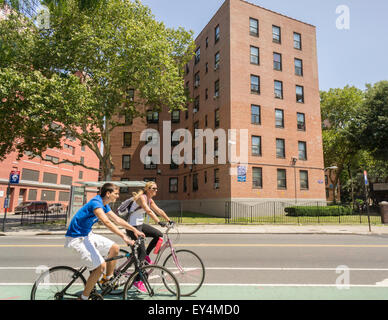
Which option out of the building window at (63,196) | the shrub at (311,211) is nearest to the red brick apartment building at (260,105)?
the shrub at (311,211)

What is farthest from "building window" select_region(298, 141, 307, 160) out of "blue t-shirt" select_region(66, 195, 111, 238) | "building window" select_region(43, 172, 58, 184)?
"building window" select_region(43, 172, 58, 184)

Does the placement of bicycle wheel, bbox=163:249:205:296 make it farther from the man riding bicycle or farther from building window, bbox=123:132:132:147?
building window, bbox=123:132:132:147

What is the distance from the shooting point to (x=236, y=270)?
6.57m

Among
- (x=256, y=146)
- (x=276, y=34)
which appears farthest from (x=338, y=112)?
(x=256, y=146)

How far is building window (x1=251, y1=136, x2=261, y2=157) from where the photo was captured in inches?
1058

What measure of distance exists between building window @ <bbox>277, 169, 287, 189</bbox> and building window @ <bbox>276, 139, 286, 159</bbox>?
4.86 ft

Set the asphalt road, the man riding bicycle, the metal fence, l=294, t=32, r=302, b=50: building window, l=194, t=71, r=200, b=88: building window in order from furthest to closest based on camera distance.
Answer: l=194, t=71, r=200, b=88: building window → l=294, t=32, r=302, b=50: building window → the metal fence → the asphalt road → the man riding bicycle

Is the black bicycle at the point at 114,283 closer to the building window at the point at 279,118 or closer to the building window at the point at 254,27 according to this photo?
the building window at the point at 279,118

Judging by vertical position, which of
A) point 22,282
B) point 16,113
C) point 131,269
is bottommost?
point 22,282

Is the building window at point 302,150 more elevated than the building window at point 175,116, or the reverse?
the building window at point 175,116

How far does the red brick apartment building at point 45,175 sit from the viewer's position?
38906 mm
